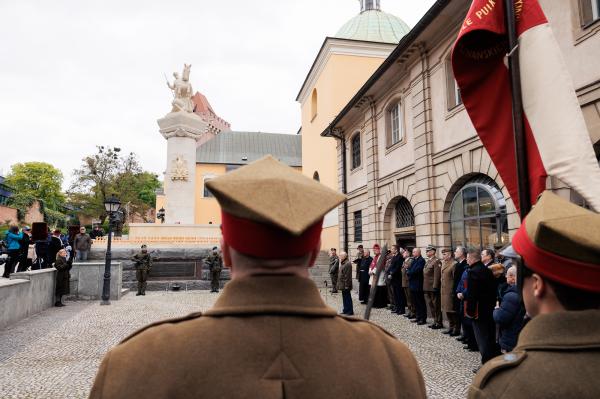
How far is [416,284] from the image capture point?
1073 centimetres

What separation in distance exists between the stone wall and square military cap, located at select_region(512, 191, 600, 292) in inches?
419

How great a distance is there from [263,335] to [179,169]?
21406 millimetres

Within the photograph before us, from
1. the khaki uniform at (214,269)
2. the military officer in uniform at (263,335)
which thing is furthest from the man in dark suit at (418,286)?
the military officer in uniform at (263,335)

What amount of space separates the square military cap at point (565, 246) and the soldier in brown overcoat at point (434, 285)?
862 centimetres

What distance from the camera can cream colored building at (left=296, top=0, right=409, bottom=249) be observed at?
83.6 feet

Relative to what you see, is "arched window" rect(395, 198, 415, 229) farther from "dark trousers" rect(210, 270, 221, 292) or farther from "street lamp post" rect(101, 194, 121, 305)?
"street lamp post" rect(101, 194, 121, 305)

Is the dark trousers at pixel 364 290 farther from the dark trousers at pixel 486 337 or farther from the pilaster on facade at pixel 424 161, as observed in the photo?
the dark trousers at pixel 486 337

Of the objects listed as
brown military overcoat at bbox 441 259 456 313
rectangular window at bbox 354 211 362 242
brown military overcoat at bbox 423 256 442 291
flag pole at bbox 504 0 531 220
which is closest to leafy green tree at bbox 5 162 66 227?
rectangular window at bbox 354 211 362 242

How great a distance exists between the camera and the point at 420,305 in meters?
10.6

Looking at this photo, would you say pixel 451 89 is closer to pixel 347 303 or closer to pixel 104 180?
pixel 347 303

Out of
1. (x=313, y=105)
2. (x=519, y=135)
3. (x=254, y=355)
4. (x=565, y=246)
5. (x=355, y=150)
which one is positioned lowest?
(x=254, y=355)

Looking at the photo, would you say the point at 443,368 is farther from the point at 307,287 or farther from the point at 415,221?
the point at 415,221

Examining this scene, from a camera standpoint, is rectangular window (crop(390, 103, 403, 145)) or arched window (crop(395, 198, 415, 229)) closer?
arched window (crop(395, 198, 415, 229))

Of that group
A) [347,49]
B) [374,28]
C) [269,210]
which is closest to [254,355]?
[269,210]
